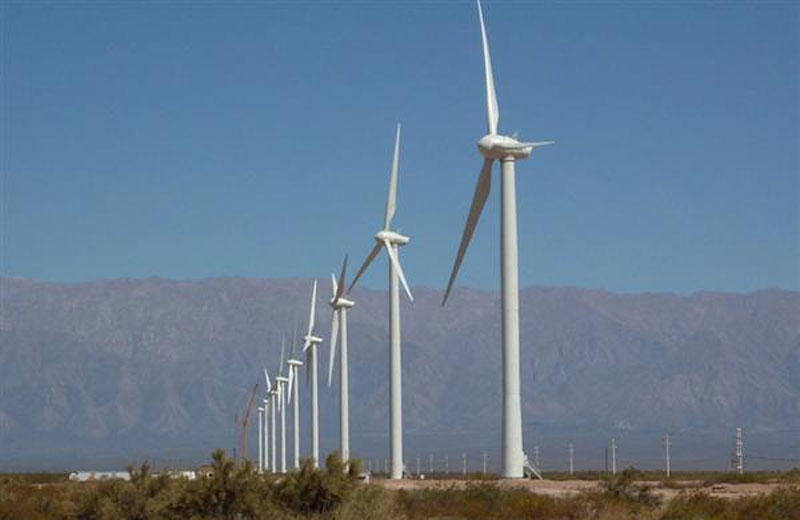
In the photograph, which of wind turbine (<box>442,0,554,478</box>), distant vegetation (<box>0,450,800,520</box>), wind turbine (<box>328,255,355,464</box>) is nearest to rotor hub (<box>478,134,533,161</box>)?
wind turbine (<box>442,0,554,478</box>)

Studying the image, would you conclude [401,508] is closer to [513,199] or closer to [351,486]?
[351,486]

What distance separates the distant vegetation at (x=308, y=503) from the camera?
3756cm

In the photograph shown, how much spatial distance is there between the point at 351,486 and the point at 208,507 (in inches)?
134

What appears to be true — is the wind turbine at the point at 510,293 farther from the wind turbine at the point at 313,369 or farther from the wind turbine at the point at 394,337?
the wind turbine at the point at 313,369

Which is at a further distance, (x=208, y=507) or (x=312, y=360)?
(x=312, y=360)

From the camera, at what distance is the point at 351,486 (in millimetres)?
38094

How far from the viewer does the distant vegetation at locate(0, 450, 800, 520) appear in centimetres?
3756

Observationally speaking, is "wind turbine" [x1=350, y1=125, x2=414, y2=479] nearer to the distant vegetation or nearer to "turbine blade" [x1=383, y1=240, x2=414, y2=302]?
"turbine blade" [x1=383, y1=240, x2=414, y2=302]

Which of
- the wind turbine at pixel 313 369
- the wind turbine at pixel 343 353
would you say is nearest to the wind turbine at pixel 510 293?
the wind turbine at pixel 343 353

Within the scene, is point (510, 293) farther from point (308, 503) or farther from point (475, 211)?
point (308, 503)

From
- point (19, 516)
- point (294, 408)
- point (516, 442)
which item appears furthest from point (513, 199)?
point (294, 408)

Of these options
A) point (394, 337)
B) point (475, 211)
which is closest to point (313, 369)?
point (394, 337)

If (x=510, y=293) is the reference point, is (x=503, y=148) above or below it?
above

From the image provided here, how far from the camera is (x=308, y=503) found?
38.2 metres
